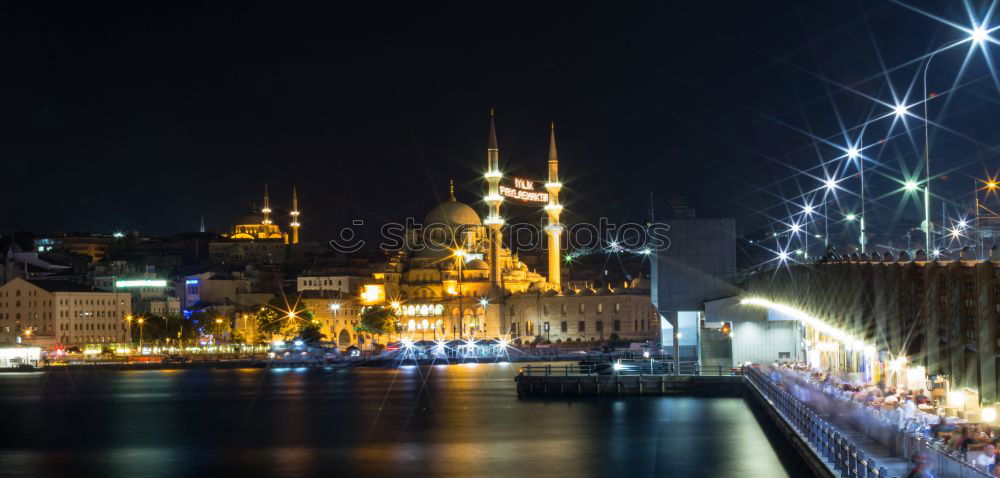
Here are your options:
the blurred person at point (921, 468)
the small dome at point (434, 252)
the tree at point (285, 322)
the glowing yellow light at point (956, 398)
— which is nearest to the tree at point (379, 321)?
the tree at point (285, 322)

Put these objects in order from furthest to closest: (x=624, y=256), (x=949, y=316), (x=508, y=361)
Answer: (x=624, y=256)
(x=508, y=361)
(x=949, y=316)

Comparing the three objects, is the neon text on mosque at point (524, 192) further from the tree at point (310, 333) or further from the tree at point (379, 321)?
the tree at point (310, 333)

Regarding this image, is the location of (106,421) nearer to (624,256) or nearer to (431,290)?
(431,290)

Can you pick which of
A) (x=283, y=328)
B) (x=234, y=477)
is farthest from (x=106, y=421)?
(x=283, y=328)

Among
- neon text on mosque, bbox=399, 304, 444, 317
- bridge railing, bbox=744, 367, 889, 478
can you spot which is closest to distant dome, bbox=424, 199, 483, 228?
neon text on mosque, bbox=399, 304, 444, 317

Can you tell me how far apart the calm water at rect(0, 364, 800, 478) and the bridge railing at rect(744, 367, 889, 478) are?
52.5 inches

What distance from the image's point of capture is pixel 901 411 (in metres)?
24.7

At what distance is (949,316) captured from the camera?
22.7m

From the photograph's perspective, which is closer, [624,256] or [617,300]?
[617,300]

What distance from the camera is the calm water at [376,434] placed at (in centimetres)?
3859

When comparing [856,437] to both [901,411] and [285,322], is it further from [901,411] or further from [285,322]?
[285,322]

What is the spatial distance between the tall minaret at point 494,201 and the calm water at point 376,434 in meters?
49.7

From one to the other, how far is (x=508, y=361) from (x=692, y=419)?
58906 millimetres

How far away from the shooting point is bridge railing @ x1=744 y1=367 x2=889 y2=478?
67.5 ft
